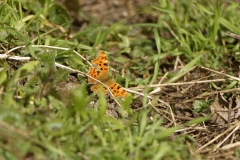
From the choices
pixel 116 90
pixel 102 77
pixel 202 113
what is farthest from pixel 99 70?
pixel 202 113

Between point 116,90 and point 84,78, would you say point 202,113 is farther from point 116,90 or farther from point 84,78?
point 84,78

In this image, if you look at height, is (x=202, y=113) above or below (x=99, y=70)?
below

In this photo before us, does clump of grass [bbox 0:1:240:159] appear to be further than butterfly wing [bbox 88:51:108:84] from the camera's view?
No

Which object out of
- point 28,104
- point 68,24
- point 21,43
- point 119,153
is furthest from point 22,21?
point 119,153

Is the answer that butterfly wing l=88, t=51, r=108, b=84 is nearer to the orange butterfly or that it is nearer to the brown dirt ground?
the orange butterfly

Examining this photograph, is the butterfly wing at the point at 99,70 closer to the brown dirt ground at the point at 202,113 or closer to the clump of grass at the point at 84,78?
the clump of grass at the point at 84,78

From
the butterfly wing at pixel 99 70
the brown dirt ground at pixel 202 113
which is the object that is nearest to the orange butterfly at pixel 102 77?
the butterfly wing at pixel 99 70

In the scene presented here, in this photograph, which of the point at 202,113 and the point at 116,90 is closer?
the point at 116,90

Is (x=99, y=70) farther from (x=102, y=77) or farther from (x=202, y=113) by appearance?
(x=202, y=113)

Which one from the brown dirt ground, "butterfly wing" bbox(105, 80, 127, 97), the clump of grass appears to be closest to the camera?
the clump of grass

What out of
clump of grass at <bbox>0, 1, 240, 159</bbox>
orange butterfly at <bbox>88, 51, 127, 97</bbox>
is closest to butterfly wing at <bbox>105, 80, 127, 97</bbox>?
orange butterfly at <bbox>88, 51, 127, 97</bbox>
